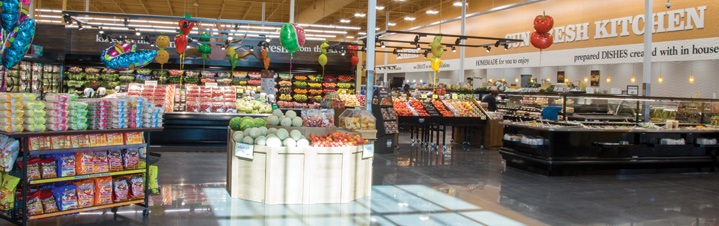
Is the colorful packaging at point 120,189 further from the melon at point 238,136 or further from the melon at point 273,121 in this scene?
the melon at point 273,121

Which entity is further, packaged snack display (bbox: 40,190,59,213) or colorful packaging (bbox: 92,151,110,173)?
colorful packaging (bbox: 92,151,110,173)

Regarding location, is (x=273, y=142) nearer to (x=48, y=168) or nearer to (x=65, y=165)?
(x=65, y=165)

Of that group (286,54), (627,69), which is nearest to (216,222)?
(286,54)

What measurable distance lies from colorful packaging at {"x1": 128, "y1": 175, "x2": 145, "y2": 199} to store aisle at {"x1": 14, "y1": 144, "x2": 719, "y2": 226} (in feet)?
0.64

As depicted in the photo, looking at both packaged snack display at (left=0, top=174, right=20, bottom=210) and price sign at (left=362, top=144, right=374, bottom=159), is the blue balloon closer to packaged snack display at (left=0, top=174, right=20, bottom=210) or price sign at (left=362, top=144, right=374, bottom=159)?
packaged snack display at (left=0, top=174, right=20, bottom=210)

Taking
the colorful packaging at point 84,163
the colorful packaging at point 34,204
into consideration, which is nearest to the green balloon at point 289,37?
the colorful packaging at point 84,163

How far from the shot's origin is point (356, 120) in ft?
26.7

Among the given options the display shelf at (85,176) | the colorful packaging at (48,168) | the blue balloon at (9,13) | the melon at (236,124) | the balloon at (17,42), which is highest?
the blue balloon at (9,13)

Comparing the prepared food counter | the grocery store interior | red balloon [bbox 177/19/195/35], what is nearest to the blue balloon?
the grocery store interior

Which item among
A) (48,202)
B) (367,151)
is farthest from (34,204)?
(367,151)

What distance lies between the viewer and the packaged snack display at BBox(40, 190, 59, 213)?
4.76 m

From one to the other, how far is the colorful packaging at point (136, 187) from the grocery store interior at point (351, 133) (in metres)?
0.01

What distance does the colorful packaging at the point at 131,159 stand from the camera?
5327 millimetres

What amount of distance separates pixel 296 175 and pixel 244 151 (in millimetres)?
609
